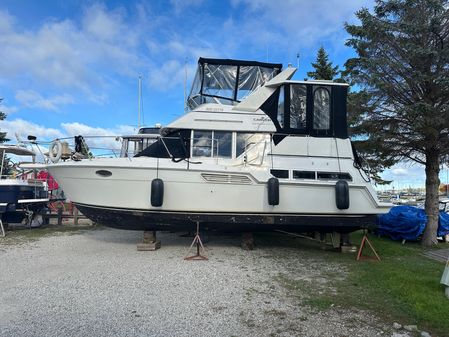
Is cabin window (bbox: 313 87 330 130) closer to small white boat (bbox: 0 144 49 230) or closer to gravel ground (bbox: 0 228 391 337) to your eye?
gravel ground (bbox: 0 228 391 337)

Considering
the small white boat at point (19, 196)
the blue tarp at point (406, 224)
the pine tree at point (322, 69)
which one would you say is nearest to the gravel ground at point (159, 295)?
the small white boat at point (19, 196)

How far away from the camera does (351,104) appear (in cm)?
1163

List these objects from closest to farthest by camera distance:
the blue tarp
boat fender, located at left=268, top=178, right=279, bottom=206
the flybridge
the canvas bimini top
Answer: boat fender, located at left=268, top=178, right=279, bottom=206
the flybridge
the canvas bimini top
the blue tarp

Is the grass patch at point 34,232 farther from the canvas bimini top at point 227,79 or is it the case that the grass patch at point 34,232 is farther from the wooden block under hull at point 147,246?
the canvas bimini top at point 227,79

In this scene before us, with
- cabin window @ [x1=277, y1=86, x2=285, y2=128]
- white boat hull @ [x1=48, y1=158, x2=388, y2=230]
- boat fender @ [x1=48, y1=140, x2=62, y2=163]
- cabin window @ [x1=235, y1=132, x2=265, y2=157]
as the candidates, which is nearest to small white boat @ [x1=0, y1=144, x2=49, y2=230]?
boat fender @ [x1=48, y1=140, x2=62, y2=163]

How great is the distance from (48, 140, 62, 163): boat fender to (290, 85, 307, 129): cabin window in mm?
5783

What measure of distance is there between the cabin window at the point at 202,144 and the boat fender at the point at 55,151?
3.35m

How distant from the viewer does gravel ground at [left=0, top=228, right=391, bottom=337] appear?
427 cm

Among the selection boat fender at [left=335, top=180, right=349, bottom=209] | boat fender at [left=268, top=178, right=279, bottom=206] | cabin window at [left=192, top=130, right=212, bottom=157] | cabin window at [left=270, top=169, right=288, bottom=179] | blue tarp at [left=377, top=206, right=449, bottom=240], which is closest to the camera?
boat fender at [left=268, top=178, right=279, bottom=206]

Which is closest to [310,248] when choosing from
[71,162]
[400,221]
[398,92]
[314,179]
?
[314,179]

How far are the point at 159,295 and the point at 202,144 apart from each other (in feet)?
14.1

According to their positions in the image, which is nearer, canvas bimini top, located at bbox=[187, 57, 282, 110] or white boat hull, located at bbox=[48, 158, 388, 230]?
white boat hull, located at bbox=[48, 158, 388, 230]

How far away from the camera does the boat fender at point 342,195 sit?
8.41 meters

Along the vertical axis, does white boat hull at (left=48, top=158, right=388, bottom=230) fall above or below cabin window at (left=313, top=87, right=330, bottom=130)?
below
